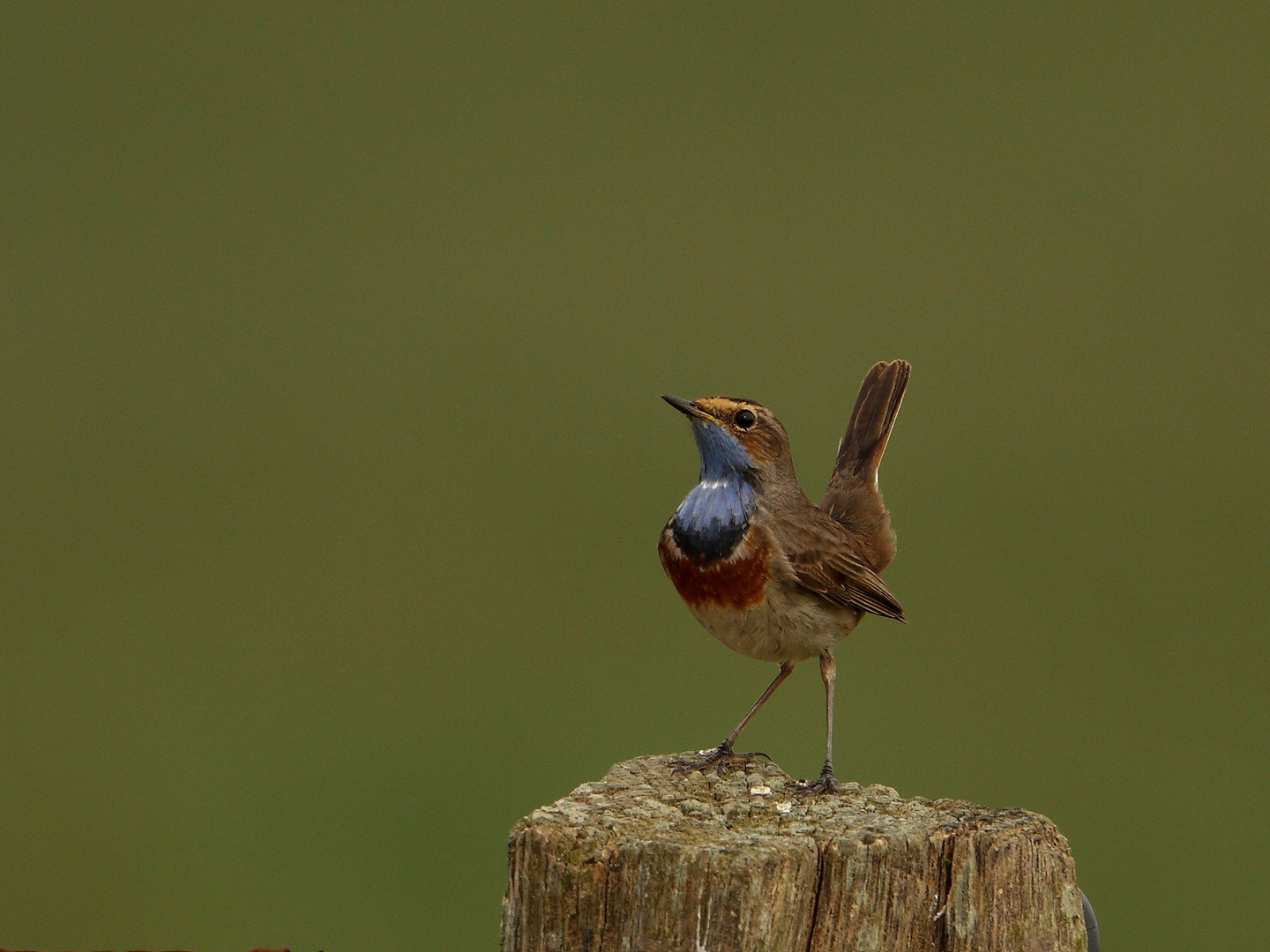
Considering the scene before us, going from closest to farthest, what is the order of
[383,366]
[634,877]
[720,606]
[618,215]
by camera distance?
[634,877] → [720,606] → [383,366] → [618,215]

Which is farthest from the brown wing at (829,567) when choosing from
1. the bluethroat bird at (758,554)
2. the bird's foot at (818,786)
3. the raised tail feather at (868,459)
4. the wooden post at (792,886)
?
the wooden post at (792,886)

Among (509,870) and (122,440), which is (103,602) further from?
(509,870)

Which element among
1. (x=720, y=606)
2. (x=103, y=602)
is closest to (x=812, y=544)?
(x=720, y=606)

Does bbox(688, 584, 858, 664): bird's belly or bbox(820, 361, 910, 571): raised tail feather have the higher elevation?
bbox(820, 361, 910, 571): raised tail feather

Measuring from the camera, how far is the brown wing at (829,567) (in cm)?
508

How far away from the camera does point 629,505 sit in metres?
12.8

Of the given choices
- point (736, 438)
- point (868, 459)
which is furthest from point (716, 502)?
point (868, 459)

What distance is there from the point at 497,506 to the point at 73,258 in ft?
21.6

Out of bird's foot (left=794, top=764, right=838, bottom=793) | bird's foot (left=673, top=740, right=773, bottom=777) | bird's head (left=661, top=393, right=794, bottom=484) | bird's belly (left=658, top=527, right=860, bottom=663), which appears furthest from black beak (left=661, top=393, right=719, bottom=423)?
bird's foot (left=794, top=764, right=838, bottom=793)

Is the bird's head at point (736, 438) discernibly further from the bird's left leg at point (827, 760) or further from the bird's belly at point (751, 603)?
the bird's left leg at point (827, 760)

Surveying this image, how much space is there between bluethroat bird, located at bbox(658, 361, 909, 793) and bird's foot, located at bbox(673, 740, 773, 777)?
296mm

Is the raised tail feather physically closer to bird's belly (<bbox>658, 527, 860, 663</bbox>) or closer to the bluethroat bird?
the bluethroat bird

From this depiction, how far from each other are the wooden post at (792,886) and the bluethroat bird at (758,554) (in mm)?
1429

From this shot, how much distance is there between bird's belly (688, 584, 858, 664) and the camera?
16.6 feet
